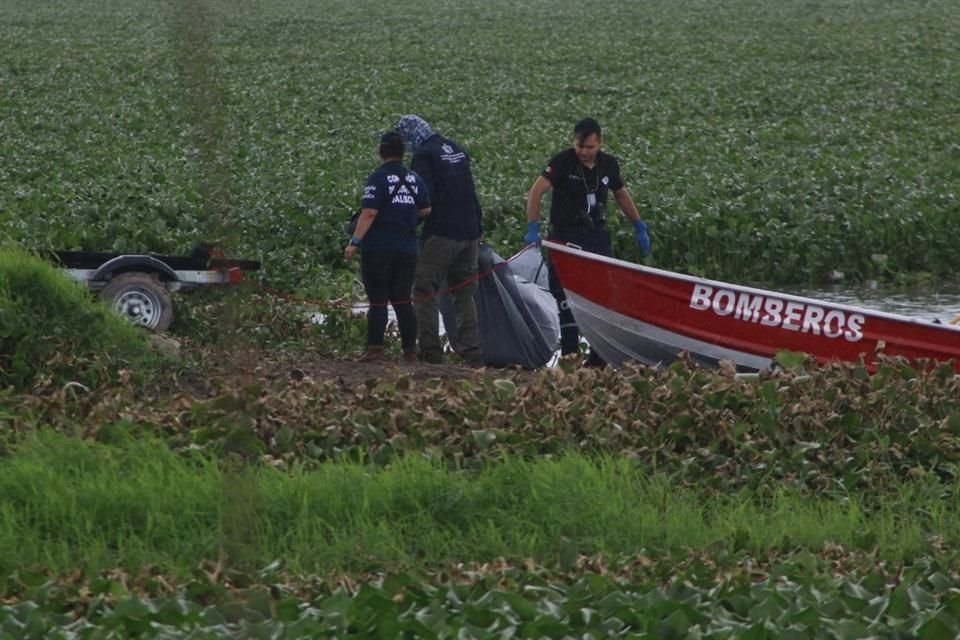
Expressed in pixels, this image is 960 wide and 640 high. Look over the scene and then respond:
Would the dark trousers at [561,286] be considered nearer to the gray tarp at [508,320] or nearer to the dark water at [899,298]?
the gray tarp at [508,320]

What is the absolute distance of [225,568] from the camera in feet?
21.9

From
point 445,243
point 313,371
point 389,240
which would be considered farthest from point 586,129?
point 313,371

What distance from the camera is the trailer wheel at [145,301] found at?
11852mm

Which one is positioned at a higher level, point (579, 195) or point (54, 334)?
point (579, 195)

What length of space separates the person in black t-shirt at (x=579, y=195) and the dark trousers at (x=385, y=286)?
1.04m

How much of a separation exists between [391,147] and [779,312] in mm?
2764

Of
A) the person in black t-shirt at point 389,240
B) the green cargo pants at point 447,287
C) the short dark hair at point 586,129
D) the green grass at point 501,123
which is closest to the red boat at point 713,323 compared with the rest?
the green cargo pants at point 447,287

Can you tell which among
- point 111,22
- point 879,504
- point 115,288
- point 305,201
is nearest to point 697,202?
point 305,201

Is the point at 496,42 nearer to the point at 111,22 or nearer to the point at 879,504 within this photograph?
the point at 111,22

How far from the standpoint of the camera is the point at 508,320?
39.8 ft

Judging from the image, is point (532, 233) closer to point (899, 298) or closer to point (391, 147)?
point (391, 147)

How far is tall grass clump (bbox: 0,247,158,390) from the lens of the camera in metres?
9.88

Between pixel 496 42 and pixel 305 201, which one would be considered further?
pixel 496 42

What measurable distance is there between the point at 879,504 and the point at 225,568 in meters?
3.07
